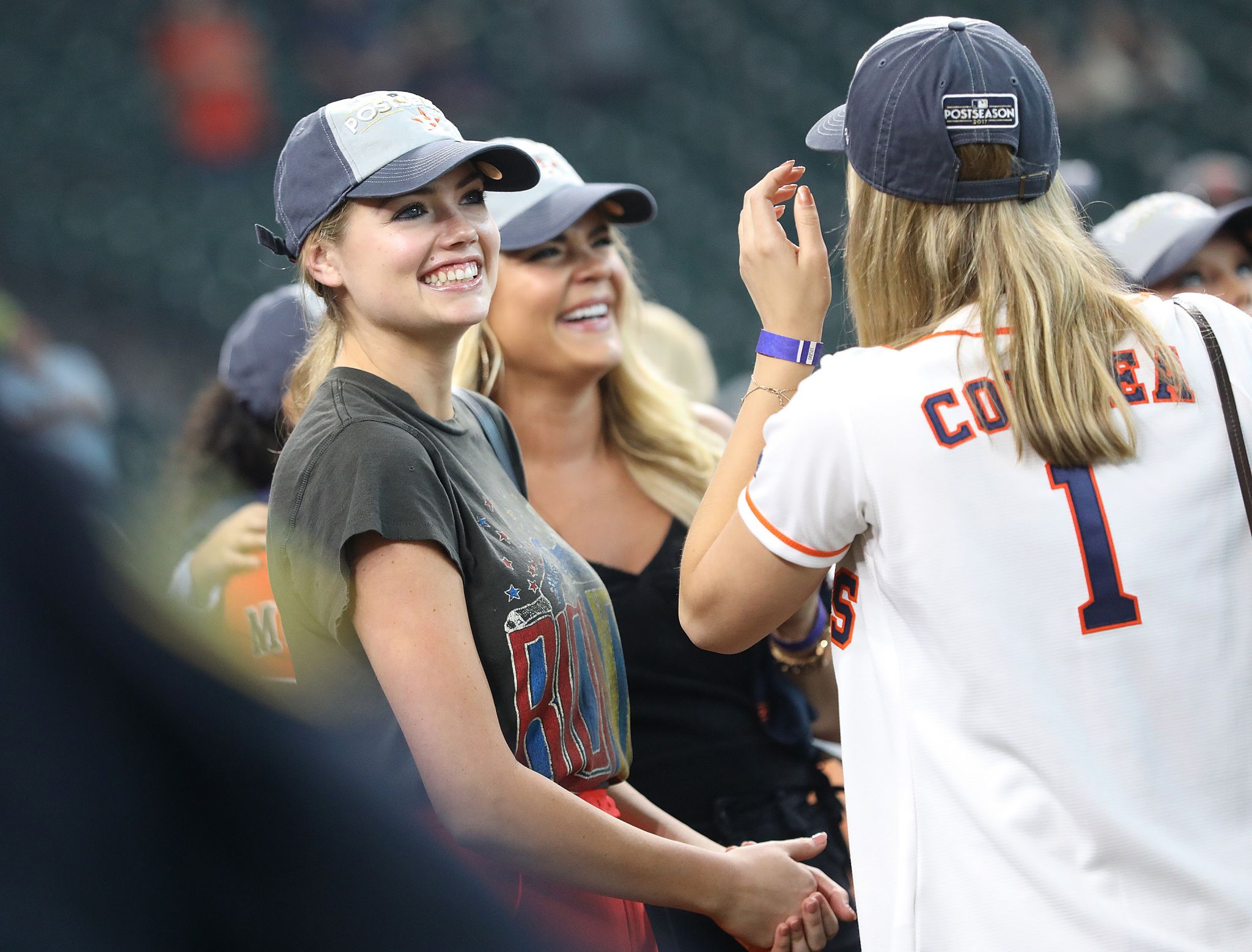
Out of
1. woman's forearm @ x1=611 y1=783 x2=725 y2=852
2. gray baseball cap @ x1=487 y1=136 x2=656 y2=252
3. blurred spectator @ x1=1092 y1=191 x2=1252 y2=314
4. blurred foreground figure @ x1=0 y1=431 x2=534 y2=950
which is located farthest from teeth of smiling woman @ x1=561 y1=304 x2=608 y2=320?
blurred foreground figure @ x1=0 y1=431 x2=534 y2=950

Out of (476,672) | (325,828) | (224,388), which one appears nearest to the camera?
(325,828)

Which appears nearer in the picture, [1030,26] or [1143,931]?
[1143,931]

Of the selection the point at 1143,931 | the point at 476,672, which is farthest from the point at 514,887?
the point at 1143,931

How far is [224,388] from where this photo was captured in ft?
8.53

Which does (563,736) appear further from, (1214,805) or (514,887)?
(1214,805)

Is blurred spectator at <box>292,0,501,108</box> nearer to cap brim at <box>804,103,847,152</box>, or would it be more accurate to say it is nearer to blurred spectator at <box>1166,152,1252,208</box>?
blurred spectator at <box>1166,152,1252,208</box>

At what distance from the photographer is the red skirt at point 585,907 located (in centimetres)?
132

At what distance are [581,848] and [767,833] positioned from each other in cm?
64

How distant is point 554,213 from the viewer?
7.18 feet

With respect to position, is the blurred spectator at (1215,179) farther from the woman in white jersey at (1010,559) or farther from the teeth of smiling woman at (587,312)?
the woman in white jersey at (1010,559)

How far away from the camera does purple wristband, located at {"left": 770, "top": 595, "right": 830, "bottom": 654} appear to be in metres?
2.10

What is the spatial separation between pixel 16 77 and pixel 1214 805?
9.39 meters

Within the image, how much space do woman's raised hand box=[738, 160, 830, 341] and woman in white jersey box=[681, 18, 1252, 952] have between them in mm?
128

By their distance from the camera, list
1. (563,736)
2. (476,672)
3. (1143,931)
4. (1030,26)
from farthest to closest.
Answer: (1030,26)
(563,736)
(476,672)
(1143,931)
